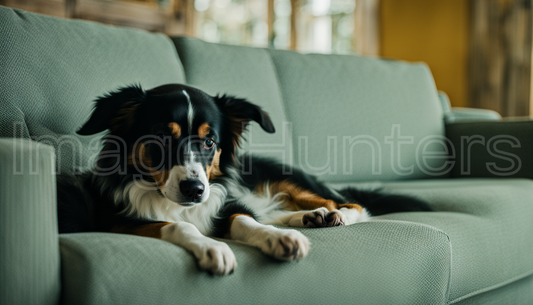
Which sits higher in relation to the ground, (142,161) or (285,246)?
(142,161)

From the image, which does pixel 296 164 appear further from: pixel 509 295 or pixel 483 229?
pixel 509 295

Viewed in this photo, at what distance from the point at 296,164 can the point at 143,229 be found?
1.10 m

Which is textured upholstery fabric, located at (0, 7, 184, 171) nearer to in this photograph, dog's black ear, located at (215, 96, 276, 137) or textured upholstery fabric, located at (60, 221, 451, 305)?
dog's black ear, located at (215, 96, 276, 137)

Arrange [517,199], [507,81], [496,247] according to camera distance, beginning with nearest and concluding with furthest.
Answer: [496,247]
[517,199]
[507,81]

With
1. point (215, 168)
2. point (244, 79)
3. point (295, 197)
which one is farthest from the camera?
point (244, 79)

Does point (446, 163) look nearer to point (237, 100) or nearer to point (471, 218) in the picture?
point (471, 218)

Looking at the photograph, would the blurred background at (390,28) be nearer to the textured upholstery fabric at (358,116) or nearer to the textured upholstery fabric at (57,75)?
the textured upholstery fabric at (358,116)

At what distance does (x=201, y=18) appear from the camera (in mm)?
7059

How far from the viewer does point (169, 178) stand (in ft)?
4.08

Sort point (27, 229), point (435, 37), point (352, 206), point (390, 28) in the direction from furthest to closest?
point (390, 28) → point (435, 37) → point (352, 206) → point (27, 229)

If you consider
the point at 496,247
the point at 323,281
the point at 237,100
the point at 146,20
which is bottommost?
the point at 496,247

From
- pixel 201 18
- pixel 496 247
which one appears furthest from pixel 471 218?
pixel 201 18

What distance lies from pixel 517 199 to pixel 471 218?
0.42 metres

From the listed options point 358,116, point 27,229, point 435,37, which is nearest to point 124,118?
point 27,229
